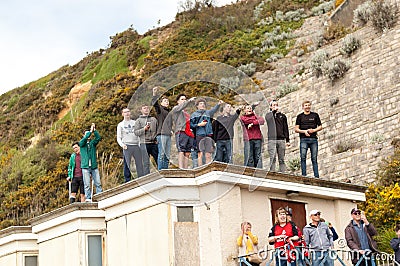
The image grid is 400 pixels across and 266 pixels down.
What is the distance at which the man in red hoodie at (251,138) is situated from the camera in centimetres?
1493

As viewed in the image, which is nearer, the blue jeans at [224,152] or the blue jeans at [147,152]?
the blue jeans at [224,152]

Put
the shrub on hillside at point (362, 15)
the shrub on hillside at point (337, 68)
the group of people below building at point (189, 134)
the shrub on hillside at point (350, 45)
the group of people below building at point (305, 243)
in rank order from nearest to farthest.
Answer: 1. the group of people below building at point (305, 243)
2. the group of people below building at point (189, 134)
3. the shrub on hillside at point (337, 68)
4. the shrub on hillside at point (350, 45)
5. the shrub on hillside at point (362, 15)

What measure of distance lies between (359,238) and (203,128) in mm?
3465

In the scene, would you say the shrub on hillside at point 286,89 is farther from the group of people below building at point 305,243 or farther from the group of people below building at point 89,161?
the group of people below building at point 305,243

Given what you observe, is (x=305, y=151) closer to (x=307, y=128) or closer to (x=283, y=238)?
(x=307, y=128)

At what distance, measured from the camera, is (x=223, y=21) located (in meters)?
50.0

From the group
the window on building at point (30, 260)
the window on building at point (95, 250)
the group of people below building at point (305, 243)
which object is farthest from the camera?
the window on building at point (30, 260)

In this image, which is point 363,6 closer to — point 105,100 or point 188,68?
point 105,100

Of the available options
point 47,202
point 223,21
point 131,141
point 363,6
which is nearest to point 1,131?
point 223,21

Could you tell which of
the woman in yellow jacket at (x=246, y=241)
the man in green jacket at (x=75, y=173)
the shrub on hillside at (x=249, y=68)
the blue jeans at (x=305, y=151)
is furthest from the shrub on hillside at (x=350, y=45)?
the woman in yellow jacket at (x=246, y=241)

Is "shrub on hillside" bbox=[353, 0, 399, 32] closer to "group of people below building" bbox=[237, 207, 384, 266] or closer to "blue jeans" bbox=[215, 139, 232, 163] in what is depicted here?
"group of people below building" bbox=[237, 207, 384, 266]

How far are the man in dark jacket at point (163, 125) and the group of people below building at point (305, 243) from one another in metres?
1.92

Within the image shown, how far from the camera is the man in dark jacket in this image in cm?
1421

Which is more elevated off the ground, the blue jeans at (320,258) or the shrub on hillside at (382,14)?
the shrub on hillside at (382,14)
